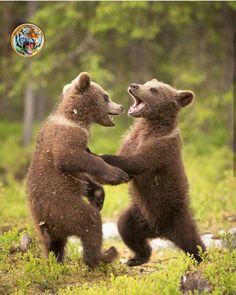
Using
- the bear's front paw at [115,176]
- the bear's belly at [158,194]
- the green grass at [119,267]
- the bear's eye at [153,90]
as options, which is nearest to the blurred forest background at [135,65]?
the green grass at [119,267]

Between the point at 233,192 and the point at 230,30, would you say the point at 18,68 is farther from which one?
the point at 233,192

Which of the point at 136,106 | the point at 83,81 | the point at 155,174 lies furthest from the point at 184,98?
the point at 83,81

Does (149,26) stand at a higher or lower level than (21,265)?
higher

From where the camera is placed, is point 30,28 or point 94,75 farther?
point 94,75

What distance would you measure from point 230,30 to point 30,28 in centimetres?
1048

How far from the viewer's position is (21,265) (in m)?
6.61

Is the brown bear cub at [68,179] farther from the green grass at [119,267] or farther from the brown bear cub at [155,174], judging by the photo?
the brown bear cub at [155,174]

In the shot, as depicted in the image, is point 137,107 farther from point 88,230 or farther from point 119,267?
point 119,267

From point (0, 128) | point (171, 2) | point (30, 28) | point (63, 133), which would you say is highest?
point (171, 2)

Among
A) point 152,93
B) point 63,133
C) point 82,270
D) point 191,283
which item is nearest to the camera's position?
point 191,283

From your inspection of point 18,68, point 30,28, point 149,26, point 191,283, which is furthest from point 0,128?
point 191,283

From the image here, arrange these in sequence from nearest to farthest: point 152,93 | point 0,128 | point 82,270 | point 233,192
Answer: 1. point 82,270
2. point 152,93
3. point 233,192
4. point 0,128

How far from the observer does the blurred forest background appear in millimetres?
14719

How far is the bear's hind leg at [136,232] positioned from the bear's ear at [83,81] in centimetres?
160
